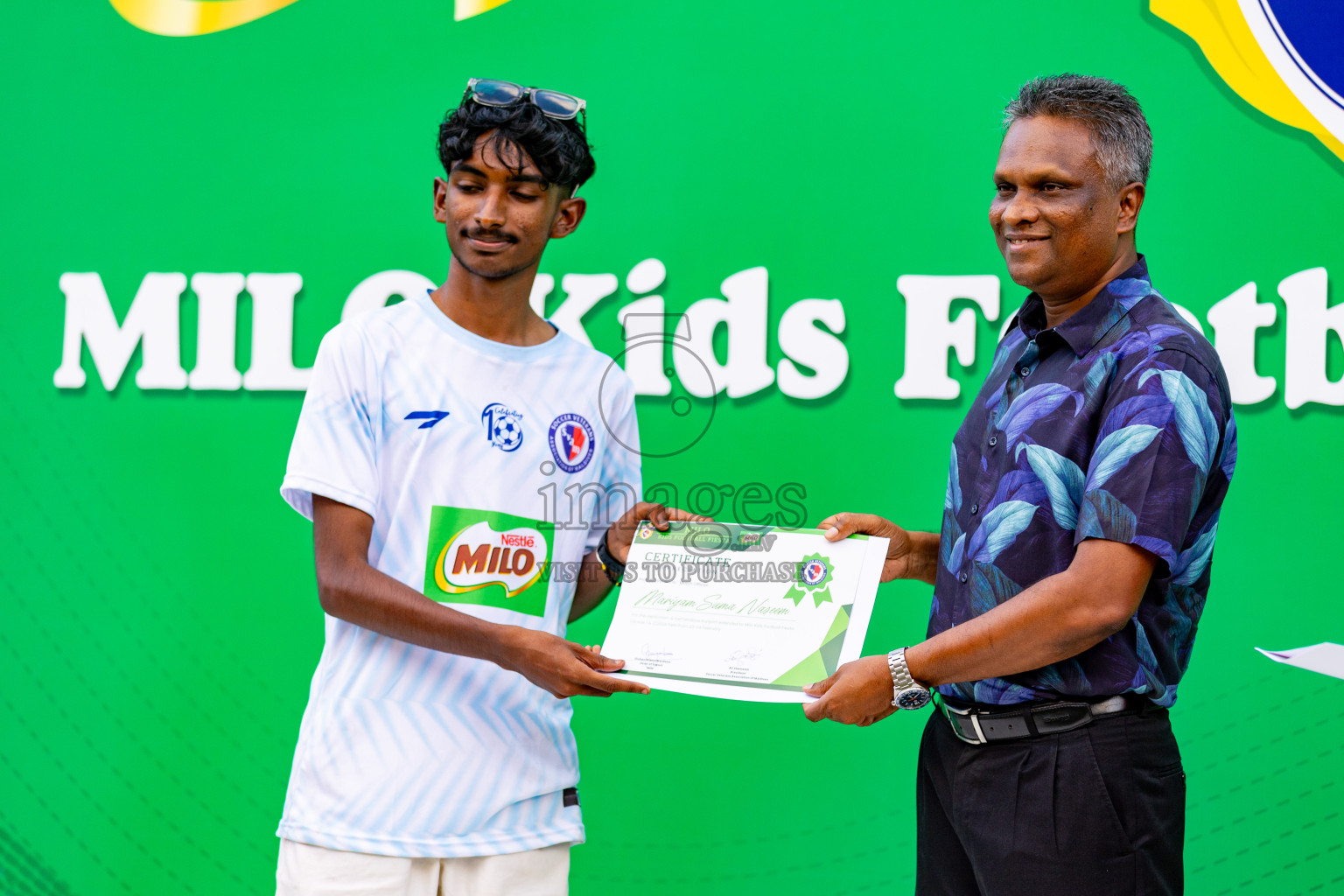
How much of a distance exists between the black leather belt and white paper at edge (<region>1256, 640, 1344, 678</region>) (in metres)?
1.32

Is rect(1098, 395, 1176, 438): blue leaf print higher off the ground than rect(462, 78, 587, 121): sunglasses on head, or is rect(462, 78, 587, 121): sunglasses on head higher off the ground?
rect(462, 78, 587, 121): sunglasses on head

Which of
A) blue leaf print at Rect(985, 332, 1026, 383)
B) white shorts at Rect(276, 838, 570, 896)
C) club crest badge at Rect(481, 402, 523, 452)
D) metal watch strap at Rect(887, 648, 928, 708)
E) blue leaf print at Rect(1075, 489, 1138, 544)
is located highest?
blue leaf print at Rect(985, 332, 1026, 383)

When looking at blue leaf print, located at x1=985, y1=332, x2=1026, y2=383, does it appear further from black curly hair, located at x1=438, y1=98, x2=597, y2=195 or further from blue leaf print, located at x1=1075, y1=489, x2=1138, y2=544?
black curly hair, located at x1=438, y1=98, x2=597, y2=195

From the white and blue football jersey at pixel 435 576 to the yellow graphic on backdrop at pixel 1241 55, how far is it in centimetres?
193

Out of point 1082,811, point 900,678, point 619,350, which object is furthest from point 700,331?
point 1082,811

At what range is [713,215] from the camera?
118 inches

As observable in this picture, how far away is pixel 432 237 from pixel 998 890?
218 cm

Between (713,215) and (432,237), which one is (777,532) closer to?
(713,215)

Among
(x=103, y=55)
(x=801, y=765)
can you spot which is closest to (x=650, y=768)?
(x=801, y=765)

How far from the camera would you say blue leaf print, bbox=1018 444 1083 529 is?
1727 millimetres

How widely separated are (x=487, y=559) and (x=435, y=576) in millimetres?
94

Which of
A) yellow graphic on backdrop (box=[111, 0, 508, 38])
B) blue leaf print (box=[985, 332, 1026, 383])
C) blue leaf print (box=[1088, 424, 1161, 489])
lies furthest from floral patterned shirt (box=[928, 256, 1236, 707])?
yellow graphic on backdrop (box=[111, 0, 508, 38])

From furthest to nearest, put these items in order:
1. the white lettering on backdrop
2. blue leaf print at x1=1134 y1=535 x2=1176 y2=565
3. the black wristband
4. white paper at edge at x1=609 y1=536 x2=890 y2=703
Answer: the white lettering on backdrop → the black wristband → white paper at edge at x1=609 y1=536 x2=890 y2=703 → blue leaf print at x1=1134 y1=535 x2=1176 y2=565
